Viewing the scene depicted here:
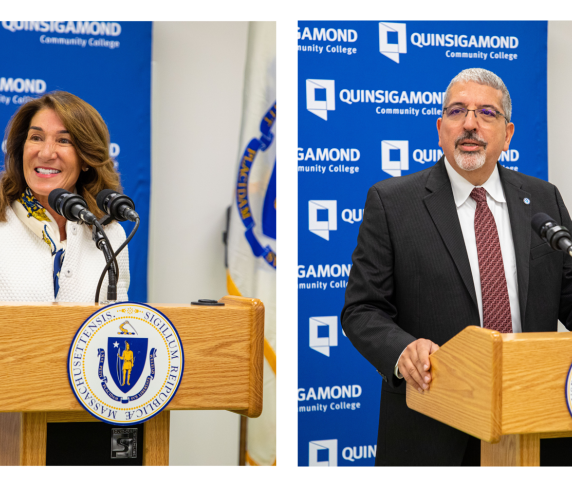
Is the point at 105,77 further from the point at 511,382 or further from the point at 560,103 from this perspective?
the point at 511,382

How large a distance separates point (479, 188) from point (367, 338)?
580 millimetres

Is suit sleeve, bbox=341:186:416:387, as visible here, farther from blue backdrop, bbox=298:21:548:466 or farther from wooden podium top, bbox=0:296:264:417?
blue backdrop, bbox=298:21:548:466

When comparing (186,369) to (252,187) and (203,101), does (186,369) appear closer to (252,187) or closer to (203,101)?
(252,187)

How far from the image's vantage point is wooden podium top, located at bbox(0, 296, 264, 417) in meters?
1.19

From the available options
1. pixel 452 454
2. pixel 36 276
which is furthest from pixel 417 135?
pixel 36 276

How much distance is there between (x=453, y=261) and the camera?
5.55ft

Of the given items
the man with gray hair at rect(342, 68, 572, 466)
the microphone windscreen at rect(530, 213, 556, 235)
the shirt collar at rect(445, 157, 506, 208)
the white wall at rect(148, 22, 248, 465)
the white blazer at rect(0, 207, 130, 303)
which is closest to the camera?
the microphone windscreen at rect(530, 213, 556, 235)

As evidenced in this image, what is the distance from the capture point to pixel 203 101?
11.1 feet

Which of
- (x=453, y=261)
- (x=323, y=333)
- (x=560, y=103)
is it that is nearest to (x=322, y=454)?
(x=323, y=333)

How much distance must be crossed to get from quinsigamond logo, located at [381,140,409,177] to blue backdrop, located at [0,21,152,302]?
1203mm

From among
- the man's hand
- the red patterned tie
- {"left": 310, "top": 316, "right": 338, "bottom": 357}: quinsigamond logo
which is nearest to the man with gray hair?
the red patterned tie

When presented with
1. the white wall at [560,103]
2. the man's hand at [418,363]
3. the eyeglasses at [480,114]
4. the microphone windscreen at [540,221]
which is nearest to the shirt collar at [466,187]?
the eyeglasses at [480,114]

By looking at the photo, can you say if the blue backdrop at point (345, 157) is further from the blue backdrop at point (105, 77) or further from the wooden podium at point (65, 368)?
the wooden podium at point (65, 368)

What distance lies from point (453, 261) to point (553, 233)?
43 cm
